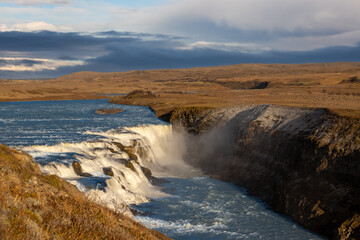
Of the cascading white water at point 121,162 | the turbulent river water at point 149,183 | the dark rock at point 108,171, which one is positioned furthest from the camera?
the dark rock at point 108,171

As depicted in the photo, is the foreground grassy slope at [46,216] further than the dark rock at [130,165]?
No

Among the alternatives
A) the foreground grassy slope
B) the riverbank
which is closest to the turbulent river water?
the riverbank

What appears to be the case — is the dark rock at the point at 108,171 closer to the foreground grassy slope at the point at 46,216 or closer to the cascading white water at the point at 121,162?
the cascading white water at the point at 121,162

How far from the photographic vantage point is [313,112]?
29.7 metres

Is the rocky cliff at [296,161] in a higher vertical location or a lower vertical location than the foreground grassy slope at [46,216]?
lower

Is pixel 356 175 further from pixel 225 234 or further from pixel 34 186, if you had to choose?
pixel 34 186

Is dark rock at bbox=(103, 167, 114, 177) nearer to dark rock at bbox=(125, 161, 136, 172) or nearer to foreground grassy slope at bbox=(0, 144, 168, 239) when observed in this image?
dark rock at bbox=(125, 161, 136, 172)

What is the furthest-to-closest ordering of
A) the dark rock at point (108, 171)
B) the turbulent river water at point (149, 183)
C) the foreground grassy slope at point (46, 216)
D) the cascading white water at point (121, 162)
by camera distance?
the dark rock at point (108, 171)
the cascading white water at point (121, 162)
the turbulent river water at point (149, 183)
the foreground grassy slope at point (46, 216)

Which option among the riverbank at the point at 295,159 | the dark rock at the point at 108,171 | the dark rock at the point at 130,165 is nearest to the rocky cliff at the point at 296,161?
the riverbank at the point at 295,159

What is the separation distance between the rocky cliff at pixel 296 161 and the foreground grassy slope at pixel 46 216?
14.1m

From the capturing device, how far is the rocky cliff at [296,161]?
2083 cm

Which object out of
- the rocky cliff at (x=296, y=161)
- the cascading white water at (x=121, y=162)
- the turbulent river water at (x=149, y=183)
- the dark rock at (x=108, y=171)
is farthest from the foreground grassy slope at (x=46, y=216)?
the rocky cliff at (x=296, y=161)

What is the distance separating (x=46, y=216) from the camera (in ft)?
28.4

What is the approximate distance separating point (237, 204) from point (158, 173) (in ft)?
38.0
